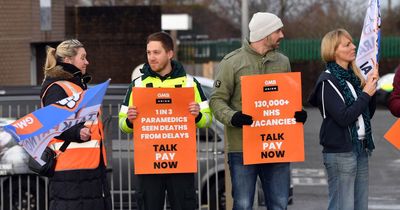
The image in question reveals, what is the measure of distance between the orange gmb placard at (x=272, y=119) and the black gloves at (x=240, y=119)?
0.23ft

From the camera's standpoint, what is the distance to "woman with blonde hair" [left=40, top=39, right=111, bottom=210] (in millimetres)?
7316

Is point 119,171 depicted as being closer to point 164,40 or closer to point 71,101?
point 164,40

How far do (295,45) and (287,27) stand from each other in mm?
3911

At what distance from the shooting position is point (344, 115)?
7500 mm

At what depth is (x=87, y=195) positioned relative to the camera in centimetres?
737

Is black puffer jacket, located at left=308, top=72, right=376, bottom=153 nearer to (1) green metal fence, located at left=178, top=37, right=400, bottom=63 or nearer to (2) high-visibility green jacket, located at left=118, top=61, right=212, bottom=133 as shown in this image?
(2) high-visibility green jacket, located at left=118, top=61, right=212, bottom=133

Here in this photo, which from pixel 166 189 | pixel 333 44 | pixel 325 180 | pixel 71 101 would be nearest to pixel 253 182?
pixel 166 189

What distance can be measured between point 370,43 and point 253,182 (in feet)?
4.65

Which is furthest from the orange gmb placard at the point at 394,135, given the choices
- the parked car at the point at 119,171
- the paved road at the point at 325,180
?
the paved road at the point at 325,180

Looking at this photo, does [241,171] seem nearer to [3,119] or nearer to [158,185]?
[158,185]

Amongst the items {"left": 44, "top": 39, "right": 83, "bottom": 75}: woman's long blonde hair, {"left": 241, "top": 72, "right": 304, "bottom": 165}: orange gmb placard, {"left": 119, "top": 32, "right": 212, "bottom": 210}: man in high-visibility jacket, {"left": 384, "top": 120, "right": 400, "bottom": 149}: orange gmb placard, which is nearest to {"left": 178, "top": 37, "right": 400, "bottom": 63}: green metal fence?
{"left": 384, "top": 120, "right": 400, "bottom": 149}: orange gmb placard

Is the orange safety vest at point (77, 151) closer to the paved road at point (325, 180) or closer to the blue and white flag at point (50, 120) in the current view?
the blue and white flag at point (50, 120)

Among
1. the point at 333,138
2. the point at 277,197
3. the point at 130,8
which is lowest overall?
the point at 277,197

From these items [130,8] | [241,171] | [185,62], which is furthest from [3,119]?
[185,62]
